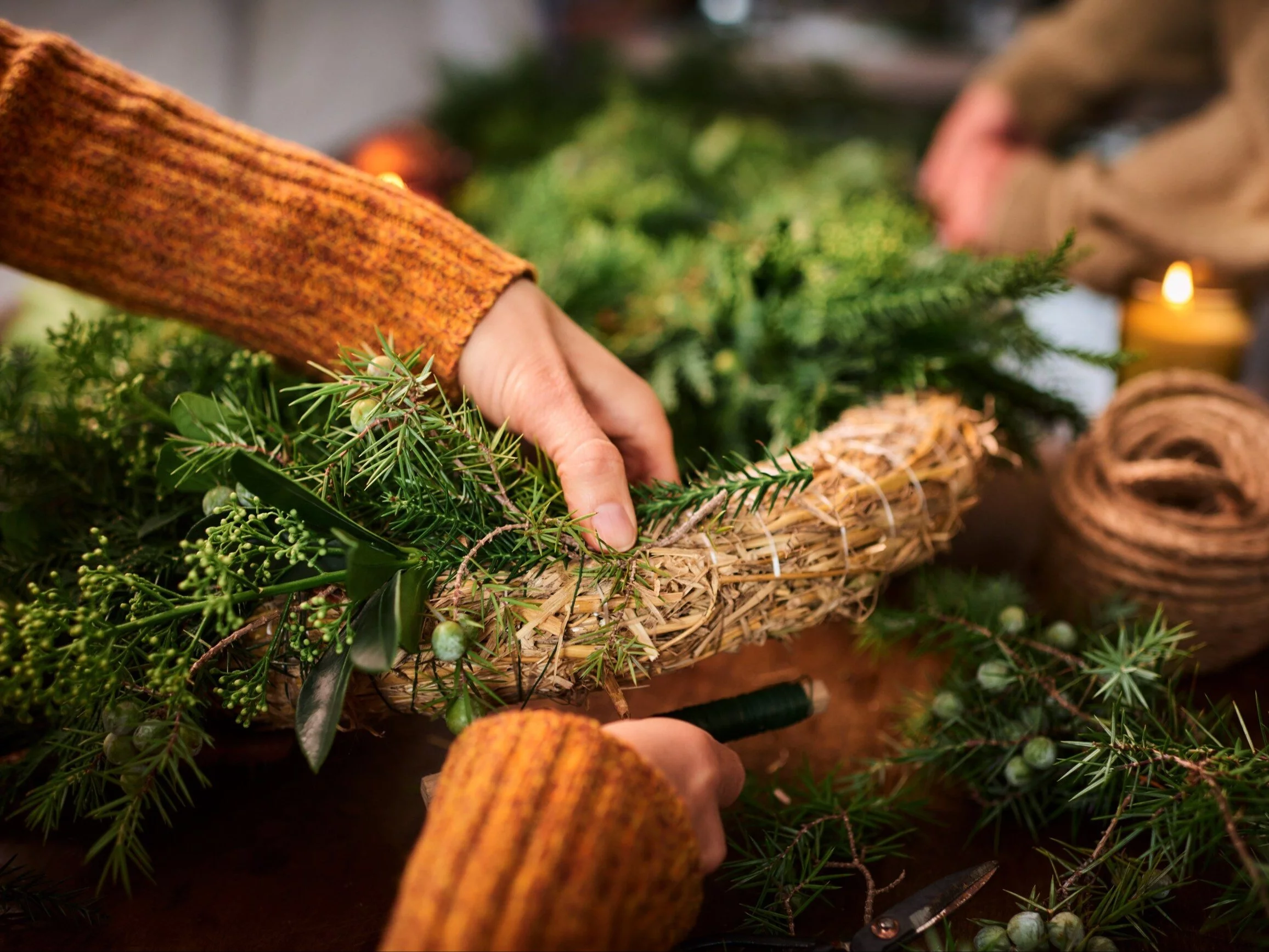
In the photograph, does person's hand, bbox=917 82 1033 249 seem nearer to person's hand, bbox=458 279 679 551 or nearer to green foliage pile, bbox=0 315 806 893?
person's hand, bbox=458 279 679 551

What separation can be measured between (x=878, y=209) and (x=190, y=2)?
1414mm

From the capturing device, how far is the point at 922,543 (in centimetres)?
68

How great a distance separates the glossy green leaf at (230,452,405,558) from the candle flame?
43.3 inches

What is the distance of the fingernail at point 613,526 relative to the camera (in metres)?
0.57

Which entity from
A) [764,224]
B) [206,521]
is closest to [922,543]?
[206,521]

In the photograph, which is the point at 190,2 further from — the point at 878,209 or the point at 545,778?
the point at 545,778

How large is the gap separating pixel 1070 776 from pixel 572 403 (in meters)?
0.46

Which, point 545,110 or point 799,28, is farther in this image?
point 799,28

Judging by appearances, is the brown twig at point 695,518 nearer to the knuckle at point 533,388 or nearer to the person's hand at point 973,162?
the knuckle at point 533,388

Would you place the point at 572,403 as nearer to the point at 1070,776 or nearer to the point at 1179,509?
the point at 1070,776

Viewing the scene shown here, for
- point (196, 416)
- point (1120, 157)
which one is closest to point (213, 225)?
point (196, 416)

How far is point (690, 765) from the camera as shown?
1.63 feet

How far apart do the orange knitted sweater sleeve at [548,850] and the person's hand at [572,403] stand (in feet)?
0.55

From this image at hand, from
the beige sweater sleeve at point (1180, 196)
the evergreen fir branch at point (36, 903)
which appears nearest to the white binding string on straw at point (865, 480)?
the evergreen fir branch at point (36, 903)
